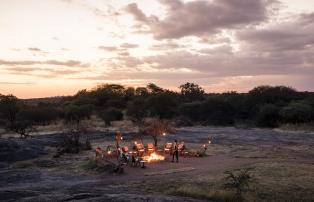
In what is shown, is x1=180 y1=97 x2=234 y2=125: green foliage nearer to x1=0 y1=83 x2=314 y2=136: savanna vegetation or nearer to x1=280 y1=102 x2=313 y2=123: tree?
x1=0 y1=83 x2=314 y2=136: savanna vegetation

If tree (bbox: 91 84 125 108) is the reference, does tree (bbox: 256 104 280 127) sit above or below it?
below

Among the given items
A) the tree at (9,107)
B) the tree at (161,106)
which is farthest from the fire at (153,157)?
the tree at (9,107)

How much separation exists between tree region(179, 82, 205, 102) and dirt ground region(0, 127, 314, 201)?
215ft

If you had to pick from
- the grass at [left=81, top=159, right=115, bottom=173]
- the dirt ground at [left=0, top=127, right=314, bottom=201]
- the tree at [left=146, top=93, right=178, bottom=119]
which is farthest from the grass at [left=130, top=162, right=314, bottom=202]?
the tree at [left=146, top=93, right=178, bottom=119]

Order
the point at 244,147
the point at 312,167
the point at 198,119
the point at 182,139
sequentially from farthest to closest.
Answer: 1. the point at 198,119
2. the point at 182,139
3. the point at 244,147
4. the point at 312,167

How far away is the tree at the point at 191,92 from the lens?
10275 cm

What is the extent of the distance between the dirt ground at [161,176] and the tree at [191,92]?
6560 centimetres

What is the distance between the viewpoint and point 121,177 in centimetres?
2264

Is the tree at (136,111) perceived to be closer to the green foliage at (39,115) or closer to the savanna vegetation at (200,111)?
the savanna vegetation at (200,111)

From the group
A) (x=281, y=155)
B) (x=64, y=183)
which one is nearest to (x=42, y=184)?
(x=64, y=183)

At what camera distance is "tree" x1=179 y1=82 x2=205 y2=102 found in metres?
103

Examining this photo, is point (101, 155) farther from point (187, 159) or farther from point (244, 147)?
point (244, 147)

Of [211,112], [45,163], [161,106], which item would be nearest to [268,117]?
[211,112]

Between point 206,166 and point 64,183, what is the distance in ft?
27.1
